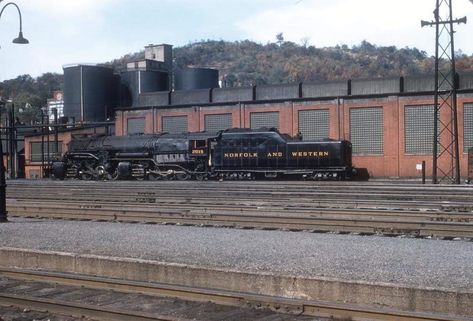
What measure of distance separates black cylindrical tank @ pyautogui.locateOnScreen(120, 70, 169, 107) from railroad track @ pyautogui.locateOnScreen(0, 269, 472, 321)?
72887mm

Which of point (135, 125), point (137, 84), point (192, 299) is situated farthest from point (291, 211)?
point (137, 84)

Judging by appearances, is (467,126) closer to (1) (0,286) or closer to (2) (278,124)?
(2) (278,124)

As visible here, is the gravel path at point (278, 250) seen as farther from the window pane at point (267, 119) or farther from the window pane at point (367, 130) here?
the window pane at point (267, 119)

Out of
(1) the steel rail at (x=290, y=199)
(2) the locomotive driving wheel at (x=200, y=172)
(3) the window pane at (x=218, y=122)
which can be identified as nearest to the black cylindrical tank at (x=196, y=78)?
(3) the window pane at (x=218, y=122)

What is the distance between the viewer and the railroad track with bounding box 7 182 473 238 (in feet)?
49.5

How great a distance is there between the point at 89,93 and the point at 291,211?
66.1m

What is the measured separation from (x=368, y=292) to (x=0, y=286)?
5.99 meters

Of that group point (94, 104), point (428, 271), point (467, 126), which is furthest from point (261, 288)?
point (94, 104)

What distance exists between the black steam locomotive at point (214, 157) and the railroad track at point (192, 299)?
1161 inches

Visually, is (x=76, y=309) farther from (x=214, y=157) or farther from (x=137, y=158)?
(x=137, y=158)

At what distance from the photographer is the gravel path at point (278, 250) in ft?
31.5

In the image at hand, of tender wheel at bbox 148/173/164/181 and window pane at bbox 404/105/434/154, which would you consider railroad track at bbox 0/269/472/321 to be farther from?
window pane at bbox 404/105/434/154

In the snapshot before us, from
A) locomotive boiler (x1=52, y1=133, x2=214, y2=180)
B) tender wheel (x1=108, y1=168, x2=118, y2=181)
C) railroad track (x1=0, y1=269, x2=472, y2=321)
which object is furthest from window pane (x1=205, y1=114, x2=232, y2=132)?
railroad track (x1=0, y1=269, x2=472, y2=321)

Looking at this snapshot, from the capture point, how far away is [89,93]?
80.3m
